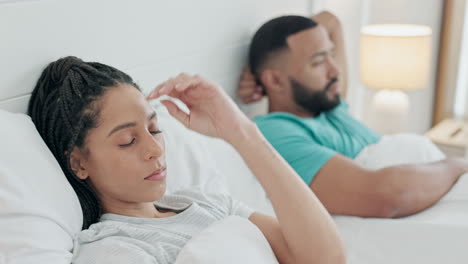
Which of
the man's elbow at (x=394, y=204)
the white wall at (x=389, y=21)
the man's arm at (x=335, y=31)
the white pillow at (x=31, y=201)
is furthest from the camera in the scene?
the white wall at (x=389, y=21)

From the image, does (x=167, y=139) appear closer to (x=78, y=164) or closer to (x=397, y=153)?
(x=78, y=164)

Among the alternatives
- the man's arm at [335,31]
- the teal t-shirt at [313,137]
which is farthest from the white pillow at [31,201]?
the man's arm at [335,31]

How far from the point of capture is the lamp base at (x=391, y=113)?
8.56ft

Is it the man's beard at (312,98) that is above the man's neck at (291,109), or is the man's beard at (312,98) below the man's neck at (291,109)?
above

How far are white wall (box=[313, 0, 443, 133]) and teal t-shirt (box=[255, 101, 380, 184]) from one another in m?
0.71

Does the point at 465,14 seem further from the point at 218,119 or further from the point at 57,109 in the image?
the point at 57,109

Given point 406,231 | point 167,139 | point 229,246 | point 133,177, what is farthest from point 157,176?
point 406,231

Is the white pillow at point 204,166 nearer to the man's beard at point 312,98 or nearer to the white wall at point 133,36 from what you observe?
the white wall at point 133,36

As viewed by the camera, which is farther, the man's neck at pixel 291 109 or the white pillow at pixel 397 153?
the man's neck at pixel 291 109

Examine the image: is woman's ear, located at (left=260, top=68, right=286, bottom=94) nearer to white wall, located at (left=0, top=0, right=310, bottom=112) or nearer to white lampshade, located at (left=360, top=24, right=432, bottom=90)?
white wall, located at (left=0, top=0, right=310, bottom=112)

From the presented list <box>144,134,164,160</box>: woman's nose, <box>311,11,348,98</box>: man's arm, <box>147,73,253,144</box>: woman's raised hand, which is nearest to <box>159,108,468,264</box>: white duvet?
<box>147,73,253,144</box>: woman's raised hand

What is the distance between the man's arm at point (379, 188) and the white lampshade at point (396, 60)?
94cm

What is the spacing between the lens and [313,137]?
6.07ft

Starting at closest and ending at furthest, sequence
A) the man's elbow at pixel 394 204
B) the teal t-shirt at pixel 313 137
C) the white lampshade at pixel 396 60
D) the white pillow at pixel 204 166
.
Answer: the white pillow at pixel 204 166, the man's elbow at pixel 394 204, the teal t-shirt at pixel 313 137, the white lampshade at pixel 396 60
